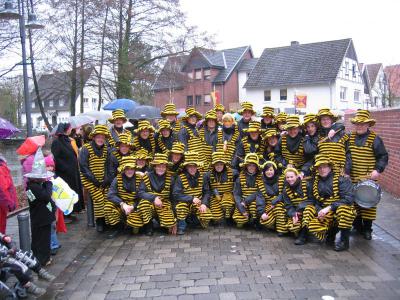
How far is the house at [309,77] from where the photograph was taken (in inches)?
1555

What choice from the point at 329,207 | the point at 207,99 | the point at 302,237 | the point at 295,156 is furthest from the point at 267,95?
the point at 329,207

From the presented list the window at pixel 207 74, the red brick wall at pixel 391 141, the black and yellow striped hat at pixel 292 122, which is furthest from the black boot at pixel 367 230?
the window at pixel 207 74

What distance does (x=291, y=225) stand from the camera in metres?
6.60

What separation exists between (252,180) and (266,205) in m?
0.48

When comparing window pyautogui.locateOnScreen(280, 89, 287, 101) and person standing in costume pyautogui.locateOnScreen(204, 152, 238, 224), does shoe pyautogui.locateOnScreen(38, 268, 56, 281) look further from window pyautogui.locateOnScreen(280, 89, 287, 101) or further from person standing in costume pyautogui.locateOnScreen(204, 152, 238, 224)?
window pyautogui.locateOnScreen(280, 89, 287, 101)

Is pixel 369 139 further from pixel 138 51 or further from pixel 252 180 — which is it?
pixel 138 51

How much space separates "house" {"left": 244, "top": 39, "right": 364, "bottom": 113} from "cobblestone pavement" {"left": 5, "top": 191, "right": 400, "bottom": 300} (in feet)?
107

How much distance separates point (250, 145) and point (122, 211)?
2.49 metres

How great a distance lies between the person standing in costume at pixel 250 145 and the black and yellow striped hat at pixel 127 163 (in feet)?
5.89

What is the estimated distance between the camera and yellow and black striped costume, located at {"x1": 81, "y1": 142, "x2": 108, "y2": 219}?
718 centimetres

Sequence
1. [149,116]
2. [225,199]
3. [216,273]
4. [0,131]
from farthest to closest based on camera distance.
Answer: [149,116] → [225,199] → [0,131] → [216,273]

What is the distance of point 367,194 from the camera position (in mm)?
6195

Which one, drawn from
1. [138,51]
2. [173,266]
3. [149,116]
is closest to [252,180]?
[173,266]

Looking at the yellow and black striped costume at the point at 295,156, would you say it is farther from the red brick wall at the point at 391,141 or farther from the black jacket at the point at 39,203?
the black jacket at the point at 39,203
